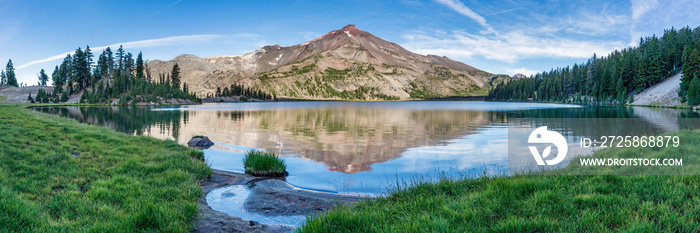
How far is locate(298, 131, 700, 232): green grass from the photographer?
6820 millimetres

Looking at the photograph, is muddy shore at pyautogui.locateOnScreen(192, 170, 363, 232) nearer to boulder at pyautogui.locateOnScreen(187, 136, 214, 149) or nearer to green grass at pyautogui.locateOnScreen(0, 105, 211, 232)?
green grass at pyautogui.locateOnScreen(0, 105, 211, 232)

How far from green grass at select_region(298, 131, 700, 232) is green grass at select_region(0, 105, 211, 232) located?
14.2 ft

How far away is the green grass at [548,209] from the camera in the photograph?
682 centimetres

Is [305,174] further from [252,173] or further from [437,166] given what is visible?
[437,166]

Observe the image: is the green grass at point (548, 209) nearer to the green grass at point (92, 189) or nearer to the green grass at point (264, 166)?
the green grass at point (92, 189)

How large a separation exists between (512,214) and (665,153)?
11.5m

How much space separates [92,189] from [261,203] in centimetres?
535

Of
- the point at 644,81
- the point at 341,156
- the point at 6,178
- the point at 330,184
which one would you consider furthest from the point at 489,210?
the point at 644,81

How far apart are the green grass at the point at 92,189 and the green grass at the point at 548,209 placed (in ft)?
14.2

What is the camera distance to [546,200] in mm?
8219

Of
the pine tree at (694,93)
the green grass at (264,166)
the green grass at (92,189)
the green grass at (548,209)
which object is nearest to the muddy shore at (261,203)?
the green grass at (92,189)

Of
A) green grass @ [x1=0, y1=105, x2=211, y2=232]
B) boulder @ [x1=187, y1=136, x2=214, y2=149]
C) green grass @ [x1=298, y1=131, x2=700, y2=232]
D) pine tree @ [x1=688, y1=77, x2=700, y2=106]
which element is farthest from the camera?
pine tree @ [x1=688, y1=77, x2=700, y2=106]

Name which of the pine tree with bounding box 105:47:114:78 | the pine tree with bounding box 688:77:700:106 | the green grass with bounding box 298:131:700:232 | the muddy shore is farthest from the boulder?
the pine tree with bounding box 105:47:114:78

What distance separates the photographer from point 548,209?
7.72 m
